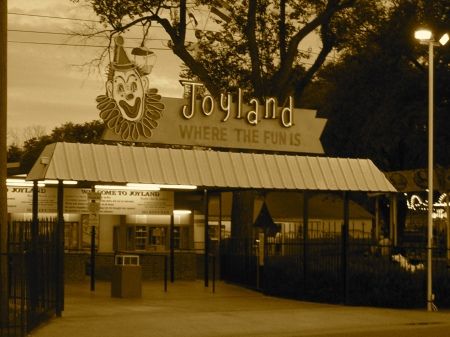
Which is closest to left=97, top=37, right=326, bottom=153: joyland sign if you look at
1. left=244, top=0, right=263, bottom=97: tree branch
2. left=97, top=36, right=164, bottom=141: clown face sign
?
left=97, top=36, right=164, bottom=141: clown face sign

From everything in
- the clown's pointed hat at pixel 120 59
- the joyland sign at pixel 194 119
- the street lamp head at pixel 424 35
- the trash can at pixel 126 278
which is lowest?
the trash can at pixel 126 278

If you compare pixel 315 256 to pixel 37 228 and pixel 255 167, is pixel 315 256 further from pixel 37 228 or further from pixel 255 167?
pixel 37 228

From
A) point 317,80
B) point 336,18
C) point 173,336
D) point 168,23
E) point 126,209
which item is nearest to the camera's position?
point 173,336

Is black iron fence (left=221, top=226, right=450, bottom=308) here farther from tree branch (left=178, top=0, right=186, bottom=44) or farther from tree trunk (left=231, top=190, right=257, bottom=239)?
tree branch (left=178, top=0, right=186, bottom=44)

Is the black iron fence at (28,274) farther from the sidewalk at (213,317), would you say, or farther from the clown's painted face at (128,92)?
the clown's painted face at (128,92)

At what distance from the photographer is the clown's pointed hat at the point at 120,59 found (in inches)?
937

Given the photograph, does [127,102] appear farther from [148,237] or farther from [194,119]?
[148,237]

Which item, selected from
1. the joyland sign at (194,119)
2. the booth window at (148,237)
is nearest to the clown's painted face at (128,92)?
the joyland sign at (194,119)

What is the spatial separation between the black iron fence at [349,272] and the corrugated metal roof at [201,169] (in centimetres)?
165

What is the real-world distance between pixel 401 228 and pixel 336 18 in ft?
52.1

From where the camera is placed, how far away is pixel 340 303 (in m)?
23.4

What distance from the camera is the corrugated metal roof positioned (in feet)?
68.7

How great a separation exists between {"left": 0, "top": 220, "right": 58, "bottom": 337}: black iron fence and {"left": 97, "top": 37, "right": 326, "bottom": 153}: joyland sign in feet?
18.5

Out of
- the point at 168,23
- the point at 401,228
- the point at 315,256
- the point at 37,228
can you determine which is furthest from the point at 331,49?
the point at 37,228
